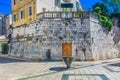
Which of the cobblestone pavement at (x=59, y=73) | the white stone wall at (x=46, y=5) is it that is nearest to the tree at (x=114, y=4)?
the white stone wall at (x=46, y=5)

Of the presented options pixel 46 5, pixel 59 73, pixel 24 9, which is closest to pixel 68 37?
pixel 46 5

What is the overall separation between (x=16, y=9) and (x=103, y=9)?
1238cm

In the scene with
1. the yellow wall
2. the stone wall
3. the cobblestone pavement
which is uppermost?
the yellow wall

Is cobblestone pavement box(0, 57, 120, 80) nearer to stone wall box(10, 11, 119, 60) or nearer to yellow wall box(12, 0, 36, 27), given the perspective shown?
stone wall box(10, 11, 119, 60)

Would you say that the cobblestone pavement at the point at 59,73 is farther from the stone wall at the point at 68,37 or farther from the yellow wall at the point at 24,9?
the yellow wall at the point at 24,9

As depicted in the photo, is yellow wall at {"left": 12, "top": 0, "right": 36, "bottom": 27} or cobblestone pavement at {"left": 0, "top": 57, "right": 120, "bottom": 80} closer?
cobblestone pavement at {"left": 0, "top": 57, "right": 120, "bottom": 80}

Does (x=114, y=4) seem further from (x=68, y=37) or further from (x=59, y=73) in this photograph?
(x=59, y=73)

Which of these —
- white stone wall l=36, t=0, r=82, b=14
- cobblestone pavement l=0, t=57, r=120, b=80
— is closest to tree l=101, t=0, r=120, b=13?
white stone wall l=36, t=0, r=82, b=14

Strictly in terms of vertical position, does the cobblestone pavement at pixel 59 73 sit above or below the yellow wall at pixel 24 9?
below

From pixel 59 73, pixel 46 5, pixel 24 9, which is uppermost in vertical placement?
pixel 46 5

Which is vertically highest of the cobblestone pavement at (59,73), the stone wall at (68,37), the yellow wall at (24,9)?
the yellow wall at (24,9)

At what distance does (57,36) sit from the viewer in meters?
21.2

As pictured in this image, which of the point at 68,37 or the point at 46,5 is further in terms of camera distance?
the point at 46,5

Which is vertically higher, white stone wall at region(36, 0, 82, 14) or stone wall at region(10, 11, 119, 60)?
white stone wall at region(36, 0, 82, 14)
